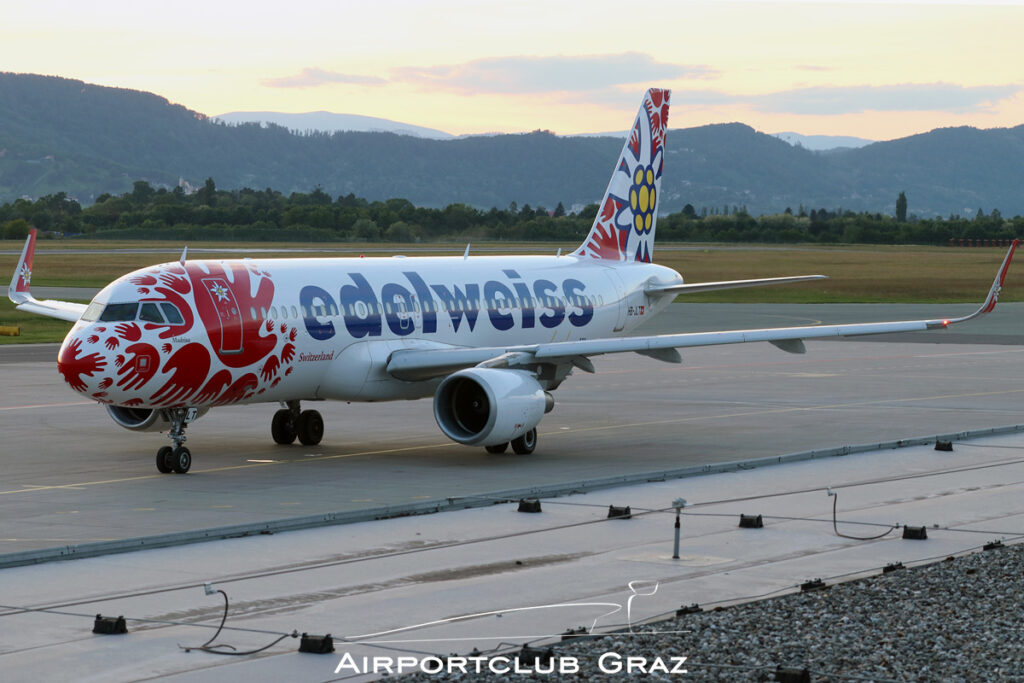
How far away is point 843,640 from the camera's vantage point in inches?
480

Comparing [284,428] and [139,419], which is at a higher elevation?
[139,419]

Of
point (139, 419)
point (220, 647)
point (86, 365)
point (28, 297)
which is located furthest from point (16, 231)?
point (220, 647)

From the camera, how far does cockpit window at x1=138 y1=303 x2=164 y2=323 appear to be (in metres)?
23.1

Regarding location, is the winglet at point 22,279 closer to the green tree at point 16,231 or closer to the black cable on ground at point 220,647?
the black cable on ground at point 220,647

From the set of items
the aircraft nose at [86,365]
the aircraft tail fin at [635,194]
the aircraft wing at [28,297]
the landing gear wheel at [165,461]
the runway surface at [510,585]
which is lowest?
the landing gear wheel at [165,461]

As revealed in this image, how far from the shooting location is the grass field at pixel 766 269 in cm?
8212

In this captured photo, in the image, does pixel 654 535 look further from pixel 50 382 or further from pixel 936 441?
pixel 50 382

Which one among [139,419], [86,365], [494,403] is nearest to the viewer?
[86,365]

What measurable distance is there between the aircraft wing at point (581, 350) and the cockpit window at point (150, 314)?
14.9ft

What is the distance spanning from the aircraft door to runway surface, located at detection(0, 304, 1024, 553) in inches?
84.6

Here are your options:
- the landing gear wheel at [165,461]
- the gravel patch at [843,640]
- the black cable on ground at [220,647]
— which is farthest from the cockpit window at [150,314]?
the gravel patch at [843,640]

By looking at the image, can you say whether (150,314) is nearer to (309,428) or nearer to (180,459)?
(180,459)

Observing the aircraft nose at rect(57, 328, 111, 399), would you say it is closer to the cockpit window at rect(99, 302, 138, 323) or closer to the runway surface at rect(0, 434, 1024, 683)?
the cockpit window at rect(99, 302, 138, 323)

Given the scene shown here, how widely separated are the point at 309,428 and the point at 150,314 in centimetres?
509
